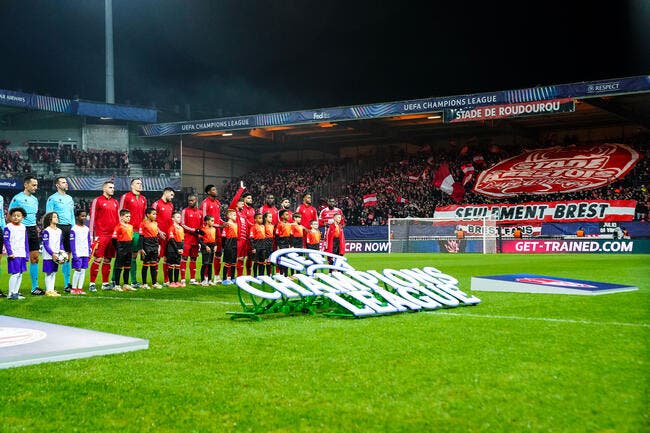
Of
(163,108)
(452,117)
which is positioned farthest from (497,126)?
(163,108)

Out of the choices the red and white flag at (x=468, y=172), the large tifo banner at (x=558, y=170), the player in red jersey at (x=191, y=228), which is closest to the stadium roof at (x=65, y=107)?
the red and white flag at (x=468, y=172)

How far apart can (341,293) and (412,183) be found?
31.1 m

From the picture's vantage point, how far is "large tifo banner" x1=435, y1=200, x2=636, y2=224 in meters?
31.0

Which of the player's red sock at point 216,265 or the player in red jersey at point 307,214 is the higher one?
the player in red jersey at point 307,214

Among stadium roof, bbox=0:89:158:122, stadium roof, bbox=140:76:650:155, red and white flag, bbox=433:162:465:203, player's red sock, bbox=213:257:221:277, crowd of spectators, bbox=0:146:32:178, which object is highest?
stadium roof, bbox=0:89:158:122

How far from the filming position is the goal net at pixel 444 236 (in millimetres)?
30906

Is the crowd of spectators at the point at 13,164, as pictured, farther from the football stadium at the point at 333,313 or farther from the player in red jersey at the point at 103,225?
the player in red jersey at the point at 103,225

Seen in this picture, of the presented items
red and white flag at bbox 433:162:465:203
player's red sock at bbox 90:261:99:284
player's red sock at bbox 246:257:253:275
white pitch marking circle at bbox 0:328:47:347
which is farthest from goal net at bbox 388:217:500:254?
white pitch marking circle at bbox 0:328:47:347

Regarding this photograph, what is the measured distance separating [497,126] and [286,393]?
1376 inches

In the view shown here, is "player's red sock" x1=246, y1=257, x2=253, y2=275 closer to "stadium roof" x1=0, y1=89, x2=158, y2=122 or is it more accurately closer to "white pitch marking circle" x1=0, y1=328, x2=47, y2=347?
"white pitch marking circle" x1=0, y1=328, x2=47, y2=347

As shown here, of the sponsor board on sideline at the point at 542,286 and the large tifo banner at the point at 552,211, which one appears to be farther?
the large tifo banner at the point at 552,211

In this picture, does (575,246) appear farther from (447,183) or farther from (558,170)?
(447,183)

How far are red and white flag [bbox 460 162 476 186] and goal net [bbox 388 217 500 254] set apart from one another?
438 centimetres

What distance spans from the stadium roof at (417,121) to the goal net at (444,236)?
5104 millimetres
